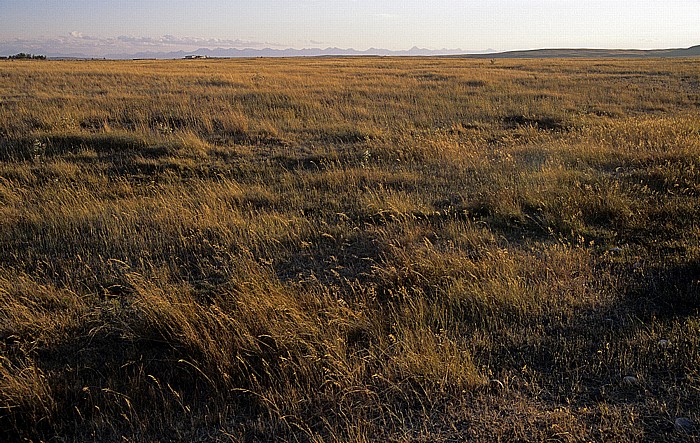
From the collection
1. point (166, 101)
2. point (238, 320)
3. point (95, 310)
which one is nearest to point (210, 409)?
point (238, 320)

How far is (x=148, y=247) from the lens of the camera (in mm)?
4816

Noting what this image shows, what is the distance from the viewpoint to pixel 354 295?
3.88 m

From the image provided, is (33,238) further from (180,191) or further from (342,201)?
(342,201)

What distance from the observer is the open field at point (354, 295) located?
8.70 ft

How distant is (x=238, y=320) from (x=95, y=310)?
110cm

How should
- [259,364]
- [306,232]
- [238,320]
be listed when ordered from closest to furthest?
[259,364]
[238,320]
[306,232]

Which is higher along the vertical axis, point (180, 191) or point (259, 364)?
point (180, 191)

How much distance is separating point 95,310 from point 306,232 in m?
2.18

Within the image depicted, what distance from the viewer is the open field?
2652mm

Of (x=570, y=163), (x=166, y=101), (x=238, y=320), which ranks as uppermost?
(x=166, y=101)

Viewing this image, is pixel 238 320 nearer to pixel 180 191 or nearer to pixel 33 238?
pixel 33 238

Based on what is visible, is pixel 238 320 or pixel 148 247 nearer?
pixel 238 320

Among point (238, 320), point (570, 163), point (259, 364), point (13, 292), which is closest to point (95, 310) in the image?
point (13, 292)

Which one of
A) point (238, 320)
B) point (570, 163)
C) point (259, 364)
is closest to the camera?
point (259, 364)
